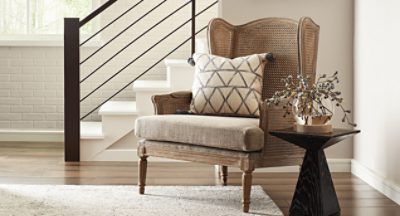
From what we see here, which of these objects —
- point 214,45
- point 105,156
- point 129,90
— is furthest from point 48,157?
point 214,45

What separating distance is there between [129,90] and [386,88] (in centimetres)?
302

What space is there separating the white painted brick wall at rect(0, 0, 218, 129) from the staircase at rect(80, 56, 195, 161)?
4.00ft

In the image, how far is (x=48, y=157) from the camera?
588 cm

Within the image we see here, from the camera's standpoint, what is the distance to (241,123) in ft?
13.2

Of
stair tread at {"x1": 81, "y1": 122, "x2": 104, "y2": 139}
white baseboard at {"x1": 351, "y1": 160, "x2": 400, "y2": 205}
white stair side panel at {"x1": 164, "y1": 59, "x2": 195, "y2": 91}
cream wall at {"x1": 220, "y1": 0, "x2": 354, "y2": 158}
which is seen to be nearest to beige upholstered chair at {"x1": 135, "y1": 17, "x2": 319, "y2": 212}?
cream wall at {"x1": 220, "y1": 0, "x2": 354, "y2": 158}

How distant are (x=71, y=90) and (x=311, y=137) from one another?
94.5 inches

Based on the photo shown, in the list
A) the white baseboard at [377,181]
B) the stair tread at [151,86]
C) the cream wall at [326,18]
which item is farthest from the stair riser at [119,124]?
the white baseboard at [377,181]

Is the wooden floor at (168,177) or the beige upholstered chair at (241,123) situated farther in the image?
the wooden floor at (168,177)

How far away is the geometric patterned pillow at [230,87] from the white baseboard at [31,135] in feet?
8.47

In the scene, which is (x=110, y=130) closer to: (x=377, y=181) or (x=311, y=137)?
(x=377, y=181)

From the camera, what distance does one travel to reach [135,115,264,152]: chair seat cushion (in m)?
3.94

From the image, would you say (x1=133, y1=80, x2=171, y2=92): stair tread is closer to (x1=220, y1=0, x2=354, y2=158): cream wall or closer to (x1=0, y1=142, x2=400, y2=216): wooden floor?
(x1=0, y1=142, x2=400, y2=216): wooden floor

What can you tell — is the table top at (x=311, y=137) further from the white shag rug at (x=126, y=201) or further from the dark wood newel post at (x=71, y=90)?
the dark wood newel post at (x=71, y=90)

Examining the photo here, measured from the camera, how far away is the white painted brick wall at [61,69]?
6.95 meters
